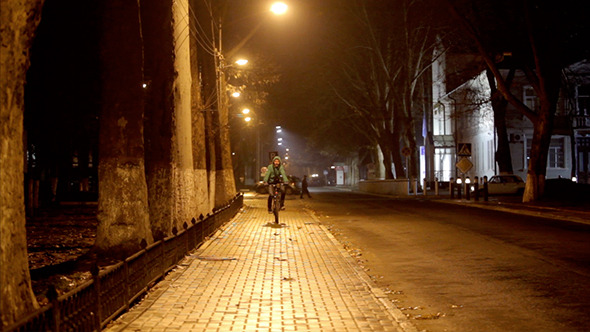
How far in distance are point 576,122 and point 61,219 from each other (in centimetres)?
3795

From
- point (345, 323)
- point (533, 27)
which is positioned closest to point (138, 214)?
point (345, 323)

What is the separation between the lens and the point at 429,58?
46031 mm

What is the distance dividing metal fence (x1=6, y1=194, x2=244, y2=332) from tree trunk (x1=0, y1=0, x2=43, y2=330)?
41 centimetres

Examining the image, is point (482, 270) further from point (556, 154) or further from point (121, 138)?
point (556, 154)

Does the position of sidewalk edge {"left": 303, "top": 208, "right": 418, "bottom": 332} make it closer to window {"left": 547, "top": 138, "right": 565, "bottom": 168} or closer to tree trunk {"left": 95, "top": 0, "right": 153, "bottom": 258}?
tree trunk {"left": 95, "top": 0, "right": 153, "bottom": 258}

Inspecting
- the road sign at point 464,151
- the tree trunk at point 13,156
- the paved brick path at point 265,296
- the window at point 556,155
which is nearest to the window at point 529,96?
the window at point 556,155

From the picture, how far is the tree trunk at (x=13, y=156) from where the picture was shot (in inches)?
197

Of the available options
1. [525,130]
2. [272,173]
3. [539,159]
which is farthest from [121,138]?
[525,130]

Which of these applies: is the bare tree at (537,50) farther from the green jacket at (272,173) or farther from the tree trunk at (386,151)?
the tree trunk at (386,151)

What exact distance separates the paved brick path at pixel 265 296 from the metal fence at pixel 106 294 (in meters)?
0.20

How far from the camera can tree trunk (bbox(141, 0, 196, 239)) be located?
13352mm

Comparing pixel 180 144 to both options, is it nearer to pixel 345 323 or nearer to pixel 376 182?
pixel 345 323

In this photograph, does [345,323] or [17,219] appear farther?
[345,323]

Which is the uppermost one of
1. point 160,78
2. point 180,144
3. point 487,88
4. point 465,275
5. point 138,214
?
point 487,88
